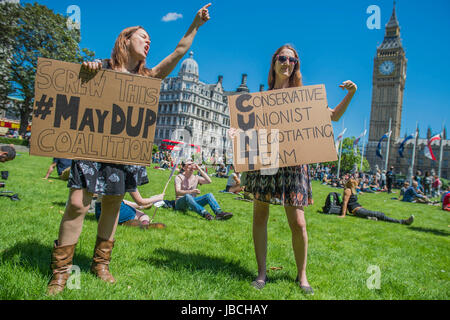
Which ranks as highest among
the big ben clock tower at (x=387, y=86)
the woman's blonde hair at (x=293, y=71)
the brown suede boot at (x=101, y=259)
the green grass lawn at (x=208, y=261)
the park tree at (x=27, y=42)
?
the big ben clock tower at (x=387, y=86)

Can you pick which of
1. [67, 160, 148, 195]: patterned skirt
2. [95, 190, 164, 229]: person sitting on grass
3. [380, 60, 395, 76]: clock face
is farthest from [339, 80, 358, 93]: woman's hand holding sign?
[380, 60, 395, 76]: clock face

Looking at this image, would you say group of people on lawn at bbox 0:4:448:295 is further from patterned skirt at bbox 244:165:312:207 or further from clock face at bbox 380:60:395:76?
clock face at bbox 380:60:395:76

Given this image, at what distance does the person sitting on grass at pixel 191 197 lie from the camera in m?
6.11

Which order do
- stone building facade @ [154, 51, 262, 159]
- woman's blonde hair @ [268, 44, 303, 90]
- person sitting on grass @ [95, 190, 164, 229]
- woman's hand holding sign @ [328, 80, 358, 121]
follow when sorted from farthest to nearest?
stone building facade @ [154, 51, 262, 159] < person sitting on grass @ [95, 190, 164, 229] < woman's blonde hair @ [268, 44, 303, 90] < woman's hand holding sign @ [328, 80, 358, 121]

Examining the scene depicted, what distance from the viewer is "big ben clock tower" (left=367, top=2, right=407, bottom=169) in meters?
107

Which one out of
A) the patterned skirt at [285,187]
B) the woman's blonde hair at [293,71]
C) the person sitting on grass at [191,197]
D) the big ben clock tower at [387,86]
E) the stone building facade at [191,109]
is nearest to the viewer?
the patterned skirt at [285,187]

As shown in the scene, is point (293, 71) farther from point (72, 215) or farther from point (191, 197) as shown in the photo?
point (191, 197)

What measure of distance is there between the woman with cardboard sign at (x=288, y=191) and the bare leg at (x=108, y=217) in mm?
1264

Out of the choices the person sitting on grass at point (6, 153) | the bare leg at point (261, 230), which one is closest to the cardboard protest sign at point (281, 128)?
the bare leg at point (261, 230)

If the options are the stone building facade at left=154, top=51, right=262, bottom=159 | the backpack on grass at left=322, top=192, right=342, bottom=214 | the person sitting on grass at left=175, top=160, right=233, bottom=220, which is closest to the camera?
the person sitting on grass at left=175, top=160, right=233, bottom=220

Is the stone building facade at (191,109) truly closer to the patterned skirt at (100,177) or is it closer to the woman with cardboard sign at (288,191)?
the woman with cardboard sign at (288,191)

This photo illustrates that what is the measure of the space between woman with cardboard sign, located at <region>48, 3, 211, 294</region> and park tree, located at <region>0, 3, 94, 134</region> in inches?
1305

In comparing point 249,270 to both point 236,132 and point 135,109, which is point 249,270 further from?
point 135,109
